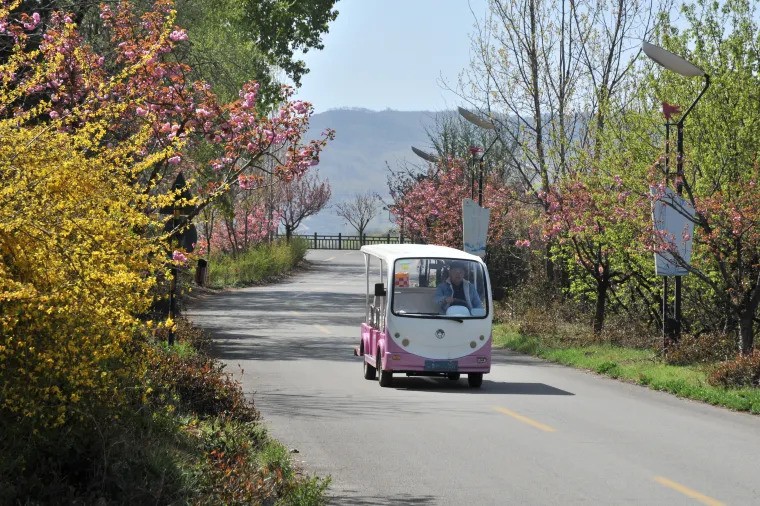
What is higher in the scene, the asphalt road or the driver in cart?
the driver in cart

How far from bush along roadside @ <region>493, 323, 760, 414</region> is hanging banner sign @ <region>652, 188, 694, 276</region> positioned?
4.80 feet

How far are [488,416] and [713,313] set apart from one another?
12.1 meters

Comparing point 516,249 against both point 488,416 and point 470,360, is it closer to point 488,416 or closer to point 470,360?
point 470,360

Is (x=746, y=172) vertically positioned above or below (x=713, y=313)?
above

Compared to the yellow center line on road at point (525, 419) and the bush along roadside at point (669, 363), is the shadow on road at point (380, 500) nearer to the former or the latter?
the yellow center line on road at point (525, 419)

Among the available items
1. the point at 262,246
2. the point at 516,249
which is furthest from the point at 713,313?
the point at 262,246

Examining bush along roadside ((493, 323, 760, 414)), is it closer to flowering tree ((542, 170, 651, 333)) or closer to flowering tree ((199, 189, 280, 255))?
flowering tree ((542, 170, 651, 333))

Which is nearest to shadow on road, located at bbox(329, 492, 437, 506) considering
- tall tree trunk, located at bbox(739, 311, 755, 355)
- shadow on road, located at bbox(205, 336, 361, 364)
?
tall tree trunk, located at bbox(739, 311, 755, 355)

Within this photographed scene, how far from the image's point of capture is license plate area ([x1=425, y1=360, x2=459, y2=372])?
20594mm

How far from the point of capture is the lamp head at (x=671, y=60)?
21.0 meters


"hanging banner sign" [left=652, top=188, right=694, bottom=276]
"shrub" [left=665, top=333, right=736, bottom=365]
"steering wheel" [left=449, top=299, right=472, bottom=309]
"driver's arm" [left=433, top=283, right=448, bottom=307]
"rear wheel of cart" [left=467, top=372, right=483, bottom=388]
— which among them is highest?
"hanging banner sign" [left=652, top=188, right=694, bottom=276]

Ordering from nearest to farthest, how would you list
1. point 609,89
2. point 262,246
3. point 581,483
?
point 581,483
point 609,89
point 262,246

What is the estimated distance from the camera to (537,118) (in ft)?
119

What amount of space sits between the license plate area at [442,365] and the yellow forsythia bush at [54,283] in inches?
446
